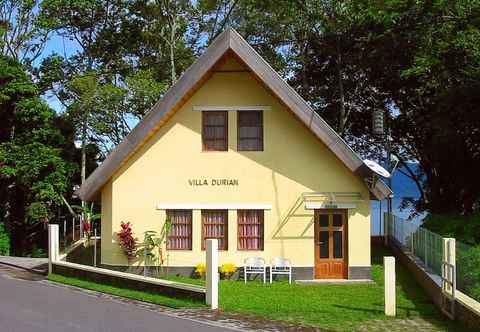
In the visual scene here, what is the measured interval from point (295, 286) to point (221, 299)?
332 cm

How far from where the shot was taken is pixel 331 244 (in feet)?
67.6

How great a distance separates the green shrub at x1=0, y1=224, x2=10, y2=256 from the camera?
32.8 meters

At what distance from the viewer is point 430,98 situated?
105 ft

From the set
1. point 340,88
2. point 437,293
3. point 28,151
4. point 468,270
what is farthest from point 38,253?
point 468,270

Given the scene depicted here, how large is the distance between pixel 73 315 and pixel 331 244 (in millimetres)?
9209

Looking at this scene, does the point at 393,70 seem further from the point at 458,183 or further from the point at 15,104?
the point at 15,104

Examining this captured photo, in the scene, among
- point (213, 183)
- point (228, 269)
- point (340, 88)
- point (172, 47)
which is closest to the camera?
point (228, 269)

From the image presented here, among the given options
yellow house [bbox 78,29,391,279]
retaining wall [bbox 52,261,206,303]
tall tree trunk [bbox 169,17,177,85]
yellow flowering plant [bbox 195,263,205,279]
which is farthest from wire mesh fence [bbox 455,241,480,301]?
tall tree trunk [bbox 169,17,177,85]

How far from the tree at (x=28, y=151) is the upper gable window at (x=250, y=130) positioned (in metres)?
15.0

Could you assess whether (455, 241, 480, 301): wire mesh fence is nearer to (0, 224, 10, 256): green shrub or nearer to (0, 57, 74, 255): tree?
(0, 57, 74, 255): tree

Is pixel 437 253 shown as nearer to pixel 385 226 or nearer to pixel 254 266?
pixel 254 266

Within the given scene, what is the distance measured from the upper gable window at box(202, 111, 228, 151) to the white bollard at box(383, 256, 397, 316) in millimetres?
8023

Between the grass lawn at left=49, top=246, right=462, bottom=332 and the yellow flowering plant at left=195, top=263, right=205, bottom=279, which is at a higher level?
the yellow flowering plant at left=195, top=263, right=205, bottom=279

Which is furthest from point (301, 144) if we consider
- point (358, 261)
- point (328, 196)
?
point (358, 261)
